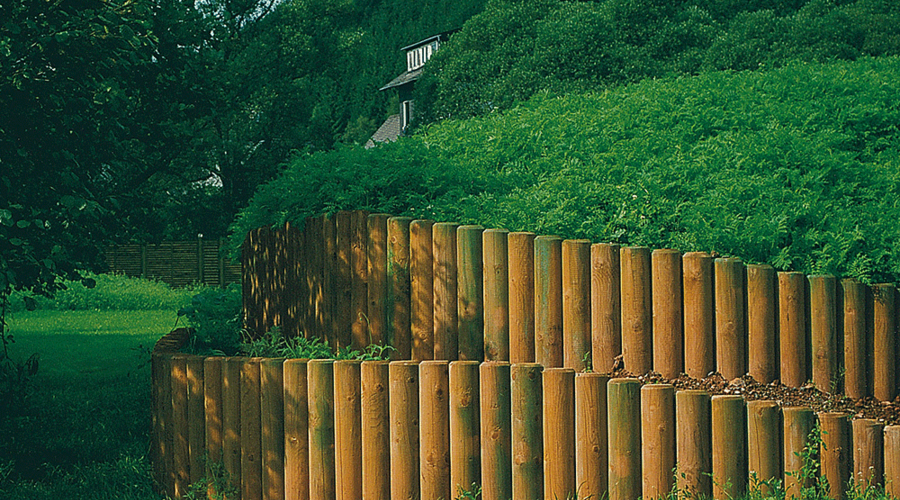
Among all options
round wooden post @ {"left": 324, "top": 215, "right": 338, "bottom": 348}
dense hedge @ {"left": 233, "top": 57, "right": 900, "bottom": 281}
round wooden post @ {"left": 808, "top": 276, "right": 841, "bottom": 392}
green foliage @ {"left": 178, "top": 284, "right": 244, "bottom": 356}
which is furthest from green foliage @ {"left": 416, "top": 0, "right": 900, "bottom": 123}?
round wooden post @ {"left": 808, "top": 276, "right": 841, "bottom": 392}

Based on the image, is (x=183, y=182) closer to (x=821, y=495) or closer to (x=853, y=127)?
(x=853, y=127)

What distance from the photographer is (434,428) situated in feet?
14.6

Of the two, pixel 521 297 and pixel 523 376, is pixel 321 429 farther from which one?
pixel 521 297

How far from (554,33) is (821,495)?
56.3ft

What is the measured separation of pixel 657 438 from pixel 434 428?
1.13m

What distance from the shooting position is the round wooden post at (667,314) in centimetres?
525

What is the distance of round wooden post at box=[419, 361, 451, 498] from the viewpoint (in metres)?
4.41

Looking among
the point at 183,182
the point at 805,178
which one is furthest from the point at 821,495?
the point at 183,182

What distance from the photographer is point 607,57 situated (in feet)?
65.0

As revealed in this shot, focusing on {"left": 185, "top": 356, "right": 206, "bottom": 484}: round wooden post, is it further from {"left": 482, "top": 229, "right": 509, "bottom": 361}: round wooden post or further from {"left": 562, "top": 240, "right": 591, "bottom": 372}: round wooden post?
{"left": 562, "top": 240, "right": 591, "bottom": 372}: round wooden post

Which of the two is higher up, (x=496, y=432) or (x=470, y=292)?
(x=470, y=292)

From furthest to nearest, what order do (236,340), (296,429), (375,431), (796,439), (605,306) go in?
(236,340) → (605,306) → (296,429) → (375,431) → (796,439)

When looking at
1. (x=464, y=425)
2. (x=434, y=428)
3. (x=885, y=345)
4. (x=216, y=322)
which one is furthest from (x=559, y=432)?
(x=216, y=322)

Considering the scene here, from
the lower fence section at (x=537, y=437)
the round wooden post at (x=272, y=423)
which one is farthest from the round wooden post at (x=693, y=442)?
the round wooden post at (x=272, y=423)
